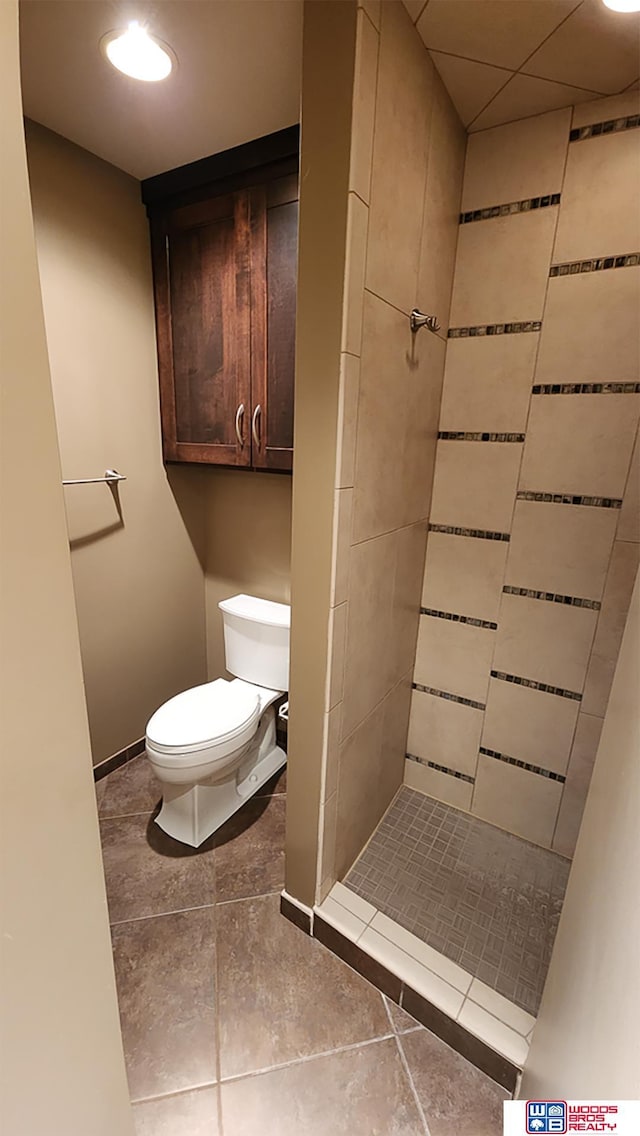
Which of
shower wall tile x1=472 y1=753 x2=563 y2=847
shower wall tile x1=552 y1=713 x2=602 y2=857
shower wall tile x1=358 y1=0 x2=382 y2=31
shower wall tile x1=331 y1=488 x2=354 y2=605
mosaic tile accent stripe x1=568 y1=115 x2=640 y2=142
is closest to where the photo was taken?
shower wall tile x1=358 y1=0 x2=382 y2=31

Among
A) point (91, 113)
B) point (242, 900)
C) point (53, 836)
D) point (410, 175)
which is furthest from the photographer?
point (242, 900)

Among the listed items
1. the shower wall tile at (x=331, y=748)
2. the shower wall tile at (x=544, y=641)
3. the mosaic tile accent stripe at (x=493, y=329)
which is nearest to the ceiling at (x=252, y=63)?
the mosaic tile accent stripe at (x=493, y=329)

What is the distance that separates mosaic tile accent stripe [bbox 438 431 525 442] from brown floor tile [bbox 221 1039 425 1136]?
1.72 m

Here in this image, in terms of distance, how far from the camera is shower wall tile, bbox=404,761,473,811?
1.86 m

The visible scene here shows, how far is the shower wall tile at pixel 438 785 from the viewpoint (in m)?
1.86

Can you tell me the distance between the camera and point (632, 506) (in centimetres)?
138

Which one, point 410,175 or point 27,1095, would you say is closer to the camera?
point 27,1095

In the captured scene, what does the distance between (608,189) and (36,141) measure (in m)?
1.68

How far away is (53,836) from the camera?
549 millimetres

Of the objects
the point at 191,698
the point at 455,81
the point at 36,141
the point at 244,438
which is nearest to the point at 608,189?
the point at 455,81

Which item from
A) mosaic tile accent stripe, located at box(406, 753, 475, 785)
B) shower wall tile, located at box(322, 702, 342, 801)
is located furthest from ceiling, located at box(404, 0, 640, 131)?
mosaic tile accent stripe, located at box(406, 753, 475, 785)

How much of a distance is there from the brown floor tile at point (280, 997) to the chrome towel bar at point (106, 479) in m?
1.53

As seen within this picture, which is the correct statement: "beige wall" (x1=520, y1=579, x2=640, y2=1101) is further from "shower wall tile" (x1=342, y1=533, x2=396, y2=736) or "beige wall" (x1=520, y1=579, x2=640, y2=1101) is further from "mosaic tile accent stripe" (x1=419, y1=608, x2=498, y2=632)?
"mosaic tile accent stripe" (x1=419, y1=608, x2=498, y2=632)

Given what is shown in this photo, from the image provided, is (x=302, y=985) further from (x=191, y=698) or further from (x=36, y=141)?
(x=36, y=141)
